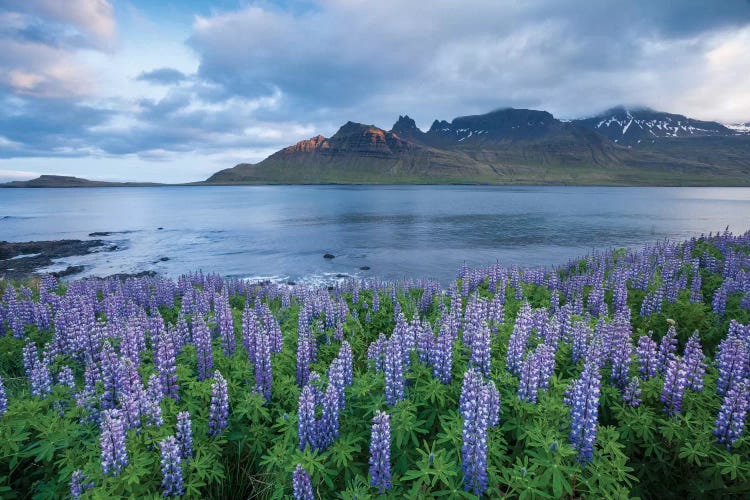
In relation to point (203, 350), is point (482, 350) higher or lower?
higher

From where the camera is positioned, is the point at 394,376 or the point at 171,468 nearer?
the point at 171,468

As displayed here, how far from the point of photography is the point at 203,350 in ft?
24.5

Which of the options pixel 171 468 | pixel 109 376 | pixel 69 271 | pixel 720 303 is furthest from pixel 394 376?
pixel 69 271

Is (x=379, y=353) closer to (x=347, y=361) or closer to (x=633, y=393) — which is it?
(x=347, y=361)

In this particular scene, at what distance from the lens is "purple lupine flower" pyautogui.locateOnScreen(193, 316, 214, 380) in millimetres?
7291

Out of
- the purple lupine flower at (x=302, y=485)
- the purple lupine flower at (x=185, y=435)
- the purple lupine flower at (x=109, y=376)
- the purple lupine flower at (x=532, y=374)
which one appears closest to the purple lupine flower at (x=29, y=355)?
the purple lupine flower at (x=109, y=376)

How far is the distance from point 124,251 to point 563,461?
5714cm

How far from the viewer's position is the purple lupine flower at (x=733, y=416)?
17.7ft

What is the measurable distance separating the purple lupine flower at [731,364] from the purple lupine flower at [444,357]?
461cm

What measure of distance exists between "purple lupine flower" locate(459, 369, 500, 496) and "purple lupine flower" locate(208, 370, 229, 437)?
3.63 meters

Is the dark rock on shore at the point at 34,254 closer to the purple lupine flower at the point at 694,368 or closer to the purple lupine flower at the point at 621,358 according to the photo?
the purple lupine flower at the point at 621,358

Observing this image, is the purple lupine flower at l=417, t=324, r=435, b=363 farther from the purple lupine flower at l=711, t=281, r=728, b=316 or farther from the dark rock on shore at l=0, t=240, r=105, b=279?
the dark rock on shore at l=0, t=240, r=105, b=279

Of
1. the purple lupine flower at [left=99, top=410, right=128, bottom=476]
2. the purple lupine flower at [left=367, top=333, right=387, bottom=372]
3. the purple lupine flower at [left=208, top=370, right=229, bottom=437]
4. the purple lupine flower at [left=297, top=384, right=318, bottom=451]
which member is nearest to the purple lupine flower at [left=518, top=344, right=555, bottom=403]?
the purple lupine flower at [left=367, top=333, right=387, bottom=372]

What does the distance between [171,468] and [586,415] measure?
560cm
